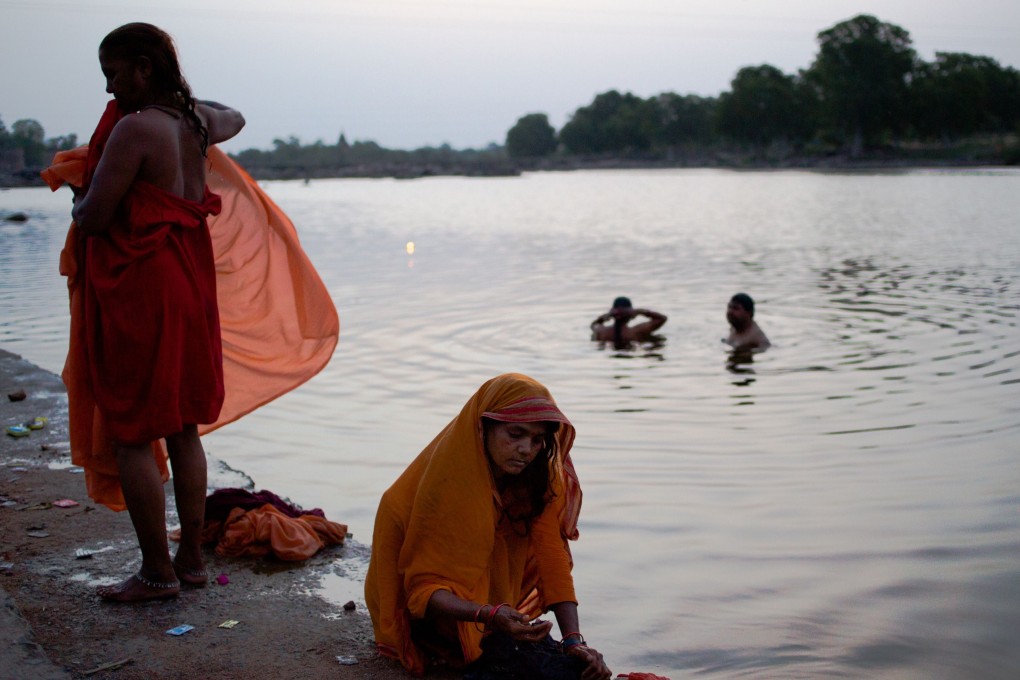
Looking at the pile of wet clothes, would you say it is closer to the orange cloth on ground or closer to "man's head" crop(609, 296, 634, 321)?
the orange cloth on ground

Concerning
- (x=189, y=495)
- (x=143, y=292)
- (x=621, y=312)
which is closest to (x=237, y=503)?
(x=189, y=495)

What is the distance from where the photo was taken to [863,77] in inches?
4306

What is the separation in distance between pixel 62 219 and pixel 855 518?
30649 millimetres

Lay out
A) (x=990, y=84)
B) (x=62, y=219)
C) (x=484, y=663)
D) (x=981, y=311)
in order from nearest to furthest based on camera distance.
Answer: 1. (x=484, y=663)
2. (x=981, y=311)
3. (x=62, y=219)
4. (x=990, y=84)

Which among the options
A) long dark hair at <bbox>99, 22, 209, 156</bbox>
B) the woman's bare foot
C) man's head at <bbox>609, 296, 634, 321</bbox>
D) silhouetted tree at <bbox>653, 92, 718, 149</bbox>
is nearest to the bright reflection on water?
man's head at <bbox>609, 296, 634, 321</bbox>

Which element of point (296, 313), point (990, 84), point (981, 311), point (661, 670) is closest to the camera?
point (661, 670)

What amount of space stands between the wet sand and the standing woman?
0.62 feet

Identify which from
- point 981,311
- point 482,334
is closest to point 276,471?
point 482,334

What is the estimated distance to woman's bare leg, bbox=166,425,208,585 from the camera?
142 inches

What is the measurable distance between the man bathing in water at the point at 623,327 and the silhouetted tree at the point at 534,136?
158m

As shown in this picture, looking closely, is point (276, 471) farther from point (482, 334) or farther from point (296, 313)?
point (482, 334)

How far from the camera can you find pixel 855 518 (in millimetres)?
5359

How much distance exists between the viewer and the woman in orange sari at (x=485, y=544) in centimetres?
298

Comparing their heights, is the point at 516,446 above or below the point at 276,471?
above
